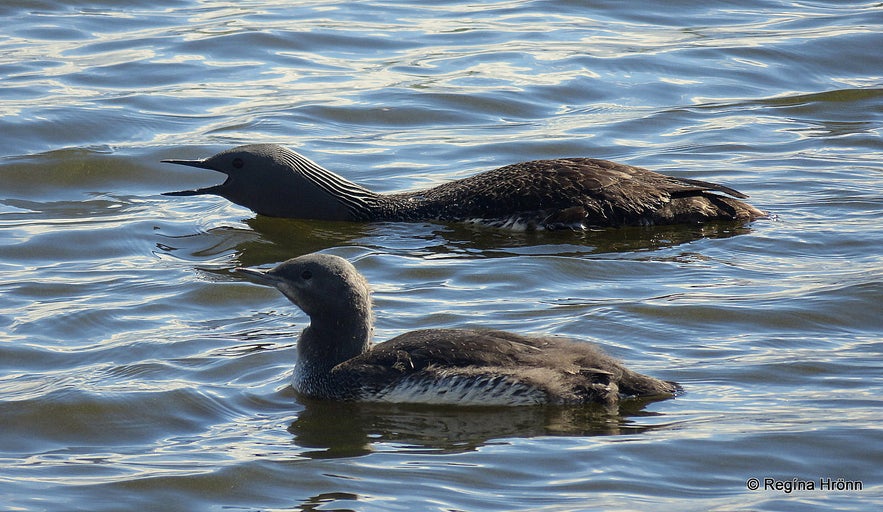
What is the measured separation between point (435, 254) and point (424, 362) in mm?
3288

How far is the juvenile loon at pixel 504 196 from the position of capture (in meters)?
11.2

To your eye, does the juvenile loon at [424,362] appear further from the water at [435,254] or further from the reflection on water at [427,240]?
the reflection on water at [427,240]

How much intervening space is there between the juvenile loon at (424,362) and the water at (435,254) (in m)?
0.11

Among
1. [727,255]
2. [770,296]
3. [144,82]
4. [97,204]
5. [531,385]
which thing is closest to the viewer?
[531,385]

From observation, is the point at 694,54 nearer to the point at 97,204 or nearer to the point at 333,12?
the point at 333,12

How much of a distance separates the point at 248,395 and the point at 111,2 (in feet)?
41.1

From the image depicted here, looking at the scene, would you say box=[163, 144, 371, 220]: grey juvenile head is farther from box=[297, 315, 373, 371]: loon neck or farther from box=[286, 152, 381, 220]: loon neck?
box=[297, 315, 373, 371]: loon neck

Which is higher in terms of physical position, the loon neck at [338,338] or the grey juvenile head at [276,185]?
the grey juvenile head at [276,185]

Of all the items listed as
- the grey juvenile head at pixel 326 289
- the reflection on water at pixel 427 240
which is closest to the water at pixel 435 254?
the reflection on water at pixel 427 240

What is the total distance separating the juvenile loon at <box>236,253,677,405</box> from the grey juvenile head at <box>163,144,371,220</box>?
3824 millimetres

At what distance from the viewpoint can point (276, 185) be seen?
39.5 feet

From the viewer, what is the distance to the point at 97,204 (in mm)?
12562

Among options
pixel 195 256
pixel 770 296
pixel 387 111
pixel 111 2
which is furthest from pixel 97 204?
pixel 111 2

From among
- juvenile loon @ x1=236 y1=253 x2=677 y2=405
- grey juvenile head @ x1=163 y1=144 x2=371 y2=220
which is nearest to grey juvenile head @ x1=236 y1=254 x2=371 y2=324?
juvenile loon @ x1=236 y1=253 x2=677 y2=405
